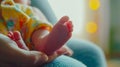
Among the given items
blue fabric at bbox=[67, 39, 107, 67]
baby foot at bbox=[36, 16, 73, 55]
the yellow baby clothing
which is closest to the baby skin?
baby foot at bbox=[36, 16, 73, 55]

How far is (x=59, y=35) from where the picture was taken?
3.45ft

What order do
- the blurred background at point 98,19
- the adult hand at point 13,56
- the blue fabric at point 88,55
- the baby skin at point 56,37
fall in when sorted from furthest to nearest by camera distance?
the blurred background at point 98,19 → the blue fabric at point 88,55 → the baby skin at point 56,37 → the adult hand at point 13,56

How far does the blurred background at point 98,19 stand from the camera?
8.71 feet

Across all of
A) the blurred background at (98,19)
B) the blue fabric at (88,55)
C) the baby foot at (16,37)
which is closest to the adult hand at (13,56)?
the baby foot at (16,37)

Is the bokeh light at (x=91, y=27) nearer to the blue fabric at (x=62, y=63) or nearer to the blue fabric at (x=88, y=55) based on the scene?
the blue fabric at (x=88, y=55)

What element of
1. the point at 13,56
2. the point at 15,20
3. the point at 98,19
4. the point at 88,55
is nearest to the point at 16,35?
the point at 13,56

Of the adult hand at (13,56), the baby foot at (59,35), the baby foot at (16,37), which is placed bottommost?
Result: the adult hand at (13,56)

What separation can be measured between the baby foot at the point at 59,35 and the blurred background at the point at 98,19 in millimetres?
1574

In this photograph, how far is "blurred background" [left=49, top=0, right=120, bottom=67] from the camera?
2656 mm

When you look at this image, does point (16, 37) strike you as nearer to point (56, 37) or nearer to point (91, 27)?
point (56, 37)

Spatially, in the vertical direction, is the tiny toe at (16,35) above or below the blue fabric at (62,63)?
above

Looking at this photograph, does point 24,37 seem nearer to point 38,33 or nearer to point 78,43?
point 38,33

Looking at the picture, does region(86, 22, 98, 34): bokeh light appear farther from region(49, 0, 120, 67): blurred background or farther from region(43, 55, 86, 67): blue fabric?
region(43, 55, 86, 67): blue fabric

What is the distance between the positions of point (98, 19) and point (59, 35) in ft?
5.47
